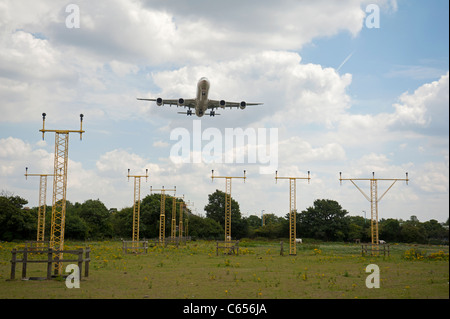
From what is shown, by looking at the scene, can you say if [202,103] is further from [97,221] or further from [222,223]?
[222,223]

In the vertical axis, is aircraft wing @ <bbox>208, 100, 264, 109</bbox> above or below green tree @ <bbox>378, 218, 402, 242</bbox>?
above

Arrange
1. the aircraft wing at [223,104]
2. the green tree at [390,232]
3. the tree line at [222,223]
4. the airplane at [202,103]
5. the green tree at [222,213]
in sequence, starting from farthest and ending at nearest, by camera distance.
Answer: the green tree at [222,213]
the green tree at [390,232]
the tree line at [222,223]
the aircraft wing at [223,104]
the airplane at [202,103]

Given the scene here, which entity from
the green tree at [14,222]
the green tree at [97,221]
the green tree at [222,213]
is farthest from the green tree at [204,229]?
the green tree at [14,222]

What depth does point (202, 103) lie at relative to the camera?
4562 centimetres

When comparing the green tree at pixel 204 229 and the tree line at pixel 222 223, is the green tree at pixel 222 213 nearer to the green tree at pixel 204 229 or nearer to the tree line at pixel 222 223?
the tree line at pixel 222 223

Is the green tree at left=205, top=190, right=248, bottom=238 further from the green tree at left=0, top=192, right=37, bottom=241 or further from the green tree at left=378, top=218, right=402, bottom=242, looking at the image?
the green tree at left=0, top=192, right=37, bottom=241

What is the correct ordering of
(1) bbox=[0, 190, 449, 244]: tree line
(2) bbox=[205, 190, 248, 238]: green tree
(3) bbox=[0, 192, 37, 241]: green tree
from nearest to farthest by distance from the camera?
1. (3) bbox=[0, 192, 37, 241]: green tree
2. (1) bbox=[0, 190, 449, 244]: tree line
3. (2) bbox=[205, 190, 248, 238]: green tree

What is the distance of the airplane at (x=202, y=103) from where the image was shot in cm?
4294

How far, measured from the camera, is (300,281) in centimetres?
1947

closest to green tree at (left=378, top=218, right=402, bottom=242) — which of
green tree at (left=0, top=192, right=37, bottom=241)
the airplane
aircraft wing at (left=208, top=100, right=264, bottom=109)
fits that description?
aircraft wing at (left=208, top=100, right=264, bottom=109)

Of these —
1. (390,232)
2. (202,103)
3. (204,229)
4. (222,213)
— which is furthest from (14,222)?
(390,232)

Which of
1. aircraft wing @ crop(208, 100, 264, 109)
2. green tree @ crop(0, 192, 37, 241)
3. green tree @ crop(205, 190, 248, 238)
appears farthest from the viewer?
green tree @ crop(205, 190, 248, 238)

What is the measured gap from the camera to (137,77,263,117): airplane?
141 feet
